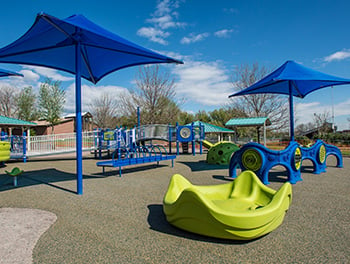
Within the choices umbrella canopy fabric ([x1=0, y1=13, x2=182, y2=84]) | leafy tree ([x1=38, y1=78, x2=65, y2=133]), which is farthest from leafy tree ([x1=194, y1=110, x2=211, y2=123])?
umbrella canopy fabric ([x1=0, y1=13, x2=182, y2=84])

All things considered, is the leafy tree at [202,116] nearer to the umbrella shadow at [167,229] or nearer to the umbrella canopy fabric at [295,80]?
the umbrella canopy fabric at [295,80]

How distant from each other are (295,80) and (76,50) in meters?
8.01

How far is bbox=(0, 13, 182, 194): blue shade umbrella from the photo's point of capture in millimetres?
5770

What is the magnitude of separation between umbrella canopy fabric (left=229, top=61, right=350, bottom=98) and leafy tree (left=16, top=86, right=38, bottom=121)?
35.7 m

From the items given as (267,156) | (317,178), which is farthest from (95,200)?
(317,178)

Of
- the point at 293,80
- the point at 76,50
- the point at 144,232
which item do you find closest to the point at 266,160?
the point at 293,80

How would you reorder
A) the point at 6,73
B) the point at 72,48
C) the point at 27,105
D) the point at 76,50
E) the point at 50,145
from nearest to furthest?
1. the point at 76,50
2. the point at 72,48
3. the point at 6,73
4. the point at 50,145
5. the point at 27,105

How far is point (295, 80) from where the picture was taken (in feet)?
33.1

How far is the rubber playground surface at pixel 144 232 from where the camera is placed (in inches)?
120

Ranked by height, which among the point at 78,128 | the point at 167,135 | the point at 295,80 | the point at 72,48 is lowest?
the point at 167,135

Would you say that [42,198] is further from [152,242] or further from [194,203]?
[194,203]

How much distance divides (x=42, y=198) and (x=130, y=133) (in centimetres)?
719

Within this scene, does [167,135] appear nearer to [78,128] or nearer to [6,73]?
[6,73]

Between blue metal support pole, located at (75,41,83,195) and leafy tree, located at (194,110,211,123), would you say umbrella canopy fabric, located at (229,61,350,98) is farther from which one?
leafy tree, located at (194,110,211,123)
